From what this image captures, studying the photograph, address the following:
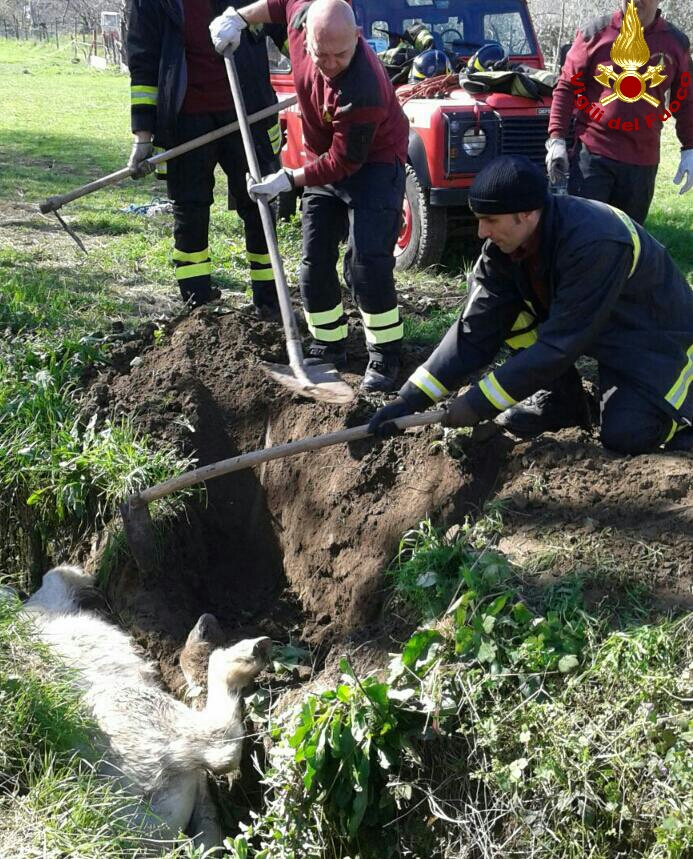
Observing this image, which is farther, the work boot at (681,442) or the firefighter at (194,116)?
the firefighter at (194,116)

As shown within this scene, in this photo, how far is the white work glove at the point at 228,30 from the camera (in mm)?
5156

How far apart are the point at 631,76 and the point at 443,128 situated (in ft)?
6.11

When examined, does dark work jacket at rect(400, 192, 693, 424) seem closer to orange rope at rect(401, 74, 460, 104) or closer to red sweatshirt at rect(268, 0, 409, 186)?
red sweatshirt at rect(268, 0, 409, 186)

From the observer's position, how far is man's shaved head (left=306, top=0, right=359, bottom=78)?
427 centimetres

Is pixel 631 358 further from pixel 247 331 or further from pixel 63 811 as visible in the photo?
pixel 63 811

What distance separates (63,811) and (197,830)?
62 cm

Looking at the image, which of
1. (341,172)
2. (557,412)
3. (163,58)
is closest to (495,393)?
(557,412)

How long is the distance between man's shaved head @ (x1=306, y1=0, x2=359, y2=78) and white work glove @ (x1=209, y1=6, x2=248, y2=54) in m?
0.93

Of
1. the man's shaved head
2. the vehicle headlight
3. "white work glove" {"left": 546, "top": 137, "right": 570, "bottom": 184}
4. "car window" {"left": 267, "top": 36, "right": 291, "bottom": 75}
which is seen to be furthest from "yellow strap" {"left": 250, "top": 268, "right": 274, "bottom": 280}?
"car window" {"left": 267, "top": 36, "right": 291, "bottom": 75}

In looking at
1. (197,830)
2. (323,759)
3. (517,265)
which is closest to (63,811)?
(197,830)

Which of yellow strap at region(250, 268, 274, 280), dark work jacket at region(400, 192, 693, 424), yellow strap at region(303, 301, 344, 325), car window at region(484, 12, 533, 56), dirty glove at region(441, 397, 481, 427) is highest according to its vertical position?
car window at region(484, 12, 533, 56)

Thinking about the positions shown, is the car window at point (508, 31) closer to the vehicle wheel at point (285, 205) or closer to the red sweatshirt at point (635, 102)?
the vehicle wheel at point (285, 205)

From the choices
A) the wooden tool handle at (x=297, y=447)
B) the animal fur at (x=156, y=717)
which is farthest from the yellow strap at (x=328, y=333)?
the animal fur at (x=156, y=717)

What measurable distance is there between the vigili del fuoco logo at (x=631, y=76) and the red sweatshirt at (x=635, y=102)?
1cm
